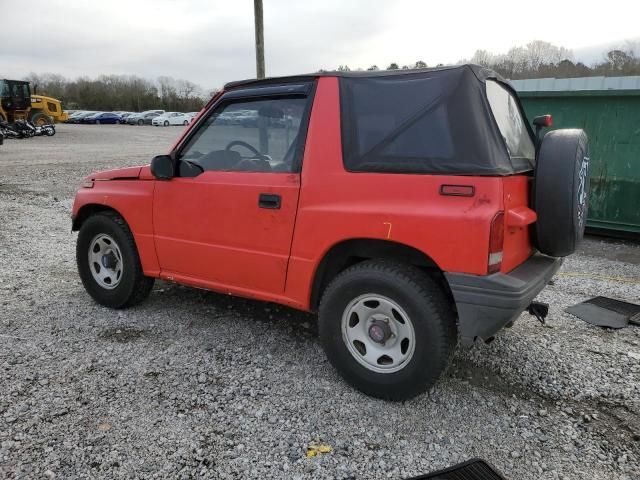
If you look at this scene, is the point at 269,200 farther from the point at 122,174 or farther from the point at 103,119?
the point at 103,119

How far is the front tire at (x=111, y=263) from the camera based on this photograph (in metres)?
4.09

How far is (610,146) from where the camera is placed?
6984mm

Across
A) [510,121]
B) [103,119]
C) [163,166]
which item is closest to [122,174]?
[163,166]

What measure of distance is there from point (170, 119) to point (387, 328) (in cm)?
5054

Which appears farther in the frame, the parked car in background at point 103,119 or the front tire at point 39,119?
the parked car in background at point 103,119

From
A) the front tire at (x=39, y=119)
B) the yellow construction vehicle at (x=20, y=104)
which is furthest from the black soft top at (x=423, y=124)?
the front tire at (x=39, y=119)

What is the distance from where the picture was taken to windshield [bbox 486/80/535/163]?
2.93 meters

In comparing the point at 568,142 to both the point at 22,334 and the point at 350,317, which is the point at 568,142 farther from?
the point at 22,334

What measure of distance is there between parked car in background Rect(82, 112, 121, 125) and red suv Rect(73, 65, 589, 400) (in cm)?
5200

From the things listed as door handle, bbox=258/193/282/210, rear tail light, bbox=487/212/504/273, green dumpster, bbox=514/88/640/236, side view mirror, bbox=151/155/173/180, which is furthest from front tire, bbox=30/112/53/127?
rear tail light, bbox=487/212/504/273

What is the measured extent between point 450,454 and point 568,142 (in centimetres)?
182

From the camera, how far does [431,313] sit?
271 centimetres

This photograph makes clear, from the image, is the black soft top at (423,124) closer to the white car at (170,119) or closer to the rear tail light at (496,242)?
the rear tail light at (496,242)

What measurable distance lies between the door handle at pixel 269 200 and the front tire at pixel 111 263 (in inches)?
56.4
